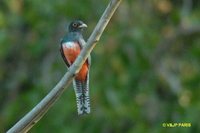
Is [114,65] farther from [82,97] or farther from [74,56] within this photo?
[82,97]

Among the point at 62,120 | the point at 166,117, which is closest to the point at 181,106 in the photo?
the point at 166,117

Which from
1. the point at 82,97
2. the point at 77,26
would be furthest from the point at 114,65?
the point at 82,97

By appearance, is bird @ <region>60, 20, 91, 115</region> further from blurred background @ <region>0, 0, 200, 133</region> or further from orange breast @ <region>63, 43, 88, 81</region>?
blurred background @ <region>0, 0, 200, 133</region>

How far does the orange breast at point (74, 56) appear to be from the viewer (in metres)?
2.08

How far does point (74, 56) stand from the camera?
212cm

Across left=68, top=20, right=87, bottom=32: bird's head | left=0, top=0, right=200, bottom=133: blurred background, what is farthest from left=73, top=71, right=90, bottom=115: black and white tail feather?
left=0, top=0, right=200, bottom=133: blurred background

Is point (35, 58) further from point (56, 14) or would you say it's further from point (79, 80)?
point (79, 80)

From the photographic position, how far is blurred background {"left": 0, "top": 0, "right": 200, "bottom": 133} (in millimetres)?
8062

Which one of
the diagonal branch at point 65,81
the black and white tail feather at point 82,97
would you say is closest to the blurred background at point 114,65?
the diagonal branch at point 65,81

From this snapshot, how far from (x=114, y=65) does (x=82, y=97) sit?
6.76 meters

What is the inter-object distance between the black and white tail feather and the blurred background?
5.45 m

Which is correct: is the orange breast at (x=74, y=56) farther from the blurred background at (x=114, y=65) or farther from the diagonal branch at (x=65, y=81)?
the blurred background at (x=114, y=65)

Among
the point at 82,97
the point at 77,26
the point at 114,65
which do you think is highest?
the point at 77,26

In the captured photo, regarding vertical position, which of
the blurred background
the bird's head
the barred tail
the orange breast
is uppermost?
the bird's head
